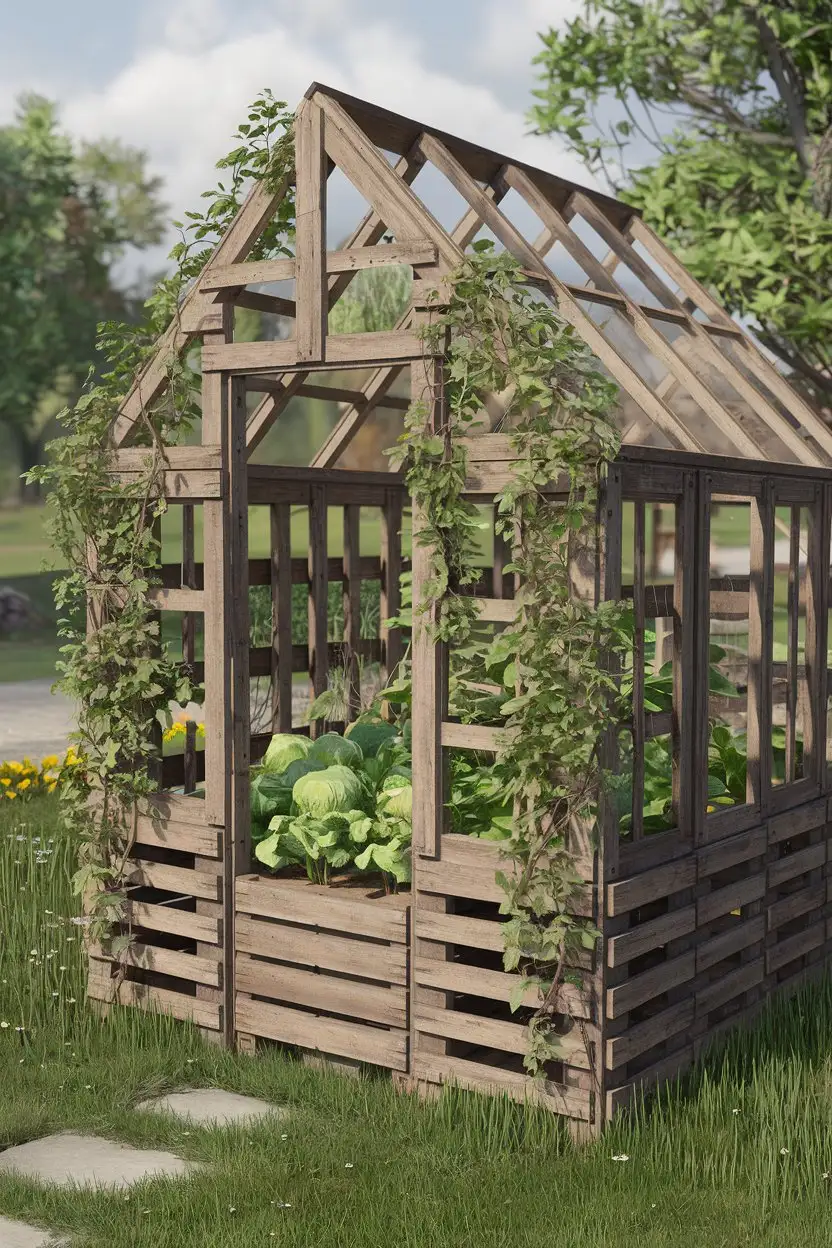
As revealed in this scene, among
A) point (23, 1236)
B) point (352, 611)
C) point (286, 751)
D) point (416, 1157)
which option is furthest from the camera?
point (352, 611)

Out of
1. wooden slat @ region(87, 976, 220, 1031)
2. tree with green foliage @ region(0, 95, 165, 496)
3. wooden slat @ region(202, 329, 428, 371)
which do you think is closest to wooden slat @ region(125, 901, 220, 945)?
wooden slat @ region(87, 976, 220, 1031)

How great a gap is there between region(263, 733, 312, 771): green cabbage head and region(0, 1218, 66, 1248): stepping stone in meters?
2.32

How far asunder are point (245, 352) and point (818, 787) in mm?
3072

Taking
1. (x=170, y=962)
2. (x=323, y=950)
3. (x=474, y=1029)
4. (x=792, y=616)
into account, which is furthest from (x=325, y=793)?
(x=792, y=616)

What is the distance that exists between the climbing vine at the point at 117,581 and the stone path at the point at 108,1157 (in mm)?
969

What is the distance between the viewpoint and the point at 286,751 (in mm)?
6027

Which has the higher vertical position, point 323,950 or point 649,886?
point 649,886

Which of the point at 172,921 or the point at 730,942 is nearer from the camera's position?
the point at 730,942

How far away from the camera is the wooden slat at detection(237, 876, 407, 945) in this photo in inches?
193

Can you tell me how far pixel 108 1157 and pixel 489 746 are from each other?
1786 mm

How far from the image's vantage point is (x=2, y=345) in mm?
26984

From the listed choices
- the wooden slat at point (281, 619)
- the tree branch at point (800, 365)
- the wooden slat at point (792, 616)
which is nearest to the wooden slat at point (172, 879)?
the wooden slat at point (281, 619)

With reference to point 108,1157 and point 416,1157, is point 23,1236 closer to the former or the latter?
point 108,1157

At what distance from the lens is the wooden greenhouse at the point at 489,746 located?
4.64 metres
